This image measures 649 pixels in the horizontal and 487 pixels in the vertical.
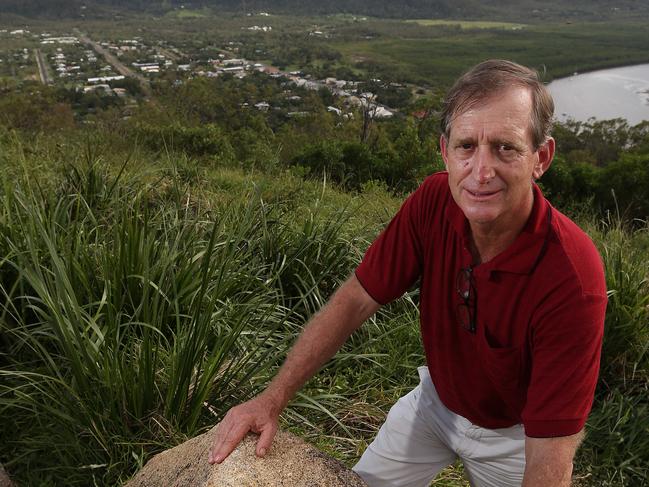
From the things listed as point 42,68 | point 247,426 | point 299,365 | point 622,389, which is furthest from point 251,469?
point 42,68

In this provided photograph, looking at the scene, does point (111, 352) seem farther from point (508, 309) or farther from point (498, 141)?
point (498, 141)

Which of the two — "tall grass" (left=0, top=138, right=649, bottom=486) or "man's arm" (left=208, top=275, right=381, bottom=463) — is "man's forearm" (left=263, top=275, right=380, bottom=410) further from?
"tall grass" (left=0, top=138, right=649, bottom=486)

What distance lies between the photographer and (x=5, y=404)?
2143 millimetres

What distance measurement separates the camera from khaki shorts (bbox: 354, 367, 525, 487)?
71.4 inches

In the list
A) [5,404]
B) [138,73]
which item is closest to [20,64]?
[138,73]

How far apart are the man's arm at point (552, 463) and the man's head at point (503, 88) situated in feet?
2.35

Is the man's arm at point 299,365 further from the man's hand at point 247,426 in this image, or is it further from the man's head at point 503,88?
the man's head at point 503,88

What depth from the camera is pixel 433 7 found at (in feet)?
391

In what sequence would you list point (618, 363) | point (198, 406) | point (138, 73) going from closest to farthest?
1. point (198, 406)
2. point (618, 363)
3. point (138, 73)

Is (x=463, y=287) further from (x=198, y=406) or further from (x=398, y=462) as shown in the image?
(x=198, y=406)

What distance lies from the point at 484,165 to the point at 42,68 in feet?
175

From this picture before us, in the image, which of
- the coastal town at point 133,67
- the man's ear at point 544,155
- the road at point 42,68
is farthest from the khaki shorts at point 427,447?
the road at point 42,68

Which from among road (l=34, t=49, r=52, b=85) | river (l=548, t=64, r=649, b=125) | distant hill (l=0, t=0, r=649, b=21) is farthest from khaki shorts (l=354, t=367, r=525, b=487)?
distant hill (l=0, t=0, r=649, b=21)

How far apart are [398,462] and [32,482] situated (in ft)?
4.12
